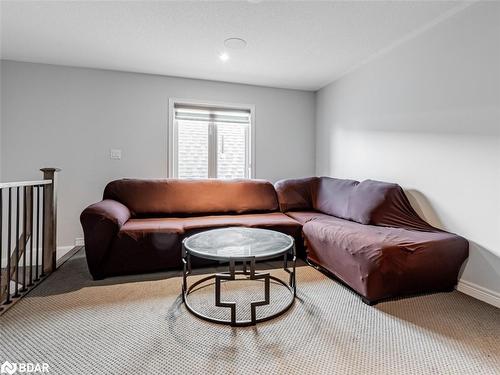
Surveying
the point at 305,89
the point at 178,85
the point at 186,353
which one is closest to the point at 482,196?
the point at 186,353

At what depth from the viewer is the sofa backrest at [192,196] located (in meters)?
3.13

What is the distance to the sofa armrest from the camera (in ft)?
7.67

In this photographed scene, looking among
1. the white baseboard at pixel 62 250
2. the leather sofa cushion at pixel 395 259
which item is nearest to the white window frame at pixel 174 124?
the white baseboard at pixel 62 250

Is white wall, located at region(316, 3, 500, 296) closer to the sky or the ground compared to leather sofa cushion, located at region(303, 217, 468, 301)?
closer to the sky

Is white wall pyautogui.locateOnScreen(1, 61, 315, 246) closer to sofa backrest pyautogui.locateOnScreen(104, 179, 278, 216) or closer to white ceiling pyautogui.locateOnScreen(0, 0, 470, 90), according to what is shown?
white ceiling pyautogui.locateOnScreen(0, 0, 470, 90)

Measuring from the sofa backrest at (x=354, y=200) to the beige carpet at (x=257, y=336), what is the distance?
0.72 meters

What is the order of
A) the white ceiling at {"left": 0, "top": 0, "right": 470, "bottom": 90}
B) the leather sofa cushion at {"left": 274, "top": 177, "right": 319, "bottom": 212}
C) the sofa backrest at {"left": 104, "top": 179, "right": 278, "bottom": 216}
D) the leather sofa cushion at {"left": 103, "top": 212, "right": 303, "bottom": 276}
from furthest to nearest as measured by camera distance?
the leather sofa cushion at {"left": 274, "top": 177, "right": 319, "bottom": 212}
the sofa backrest at {"left": 104, "top": 179, "right": 278, "bottom": 216}
the leather sofa cushion at {"left": 103, "top": 212, "right": 303, "bottom": 276}
the white ceiling at {"left": 0, "top": 0, "right": 470, "bottom": 90}

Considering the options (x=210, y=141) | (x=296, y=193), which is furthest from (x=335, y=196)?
(x=210, y=141)

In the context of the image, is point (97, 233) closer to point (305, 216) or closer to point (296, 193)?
point (305, 216)

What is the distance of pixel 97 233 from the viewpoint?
2342 mm

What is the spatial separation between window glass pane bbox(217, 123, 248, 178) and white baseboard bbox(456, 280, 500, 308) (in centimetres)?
275

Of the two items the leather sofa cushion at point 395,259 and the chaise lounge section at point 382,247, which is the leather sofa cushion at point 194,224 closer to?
the chaise lounge section at point 382,247

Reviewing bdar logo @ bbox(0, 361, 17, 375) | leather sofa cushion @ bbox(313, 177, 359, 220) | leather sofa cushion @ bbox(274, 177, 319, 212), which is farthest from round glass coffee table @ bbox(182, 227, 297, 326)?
leather sofa cushion @ bbox(274, 177, 319, 212)

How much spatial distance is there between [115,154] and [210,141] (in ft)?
4.07
